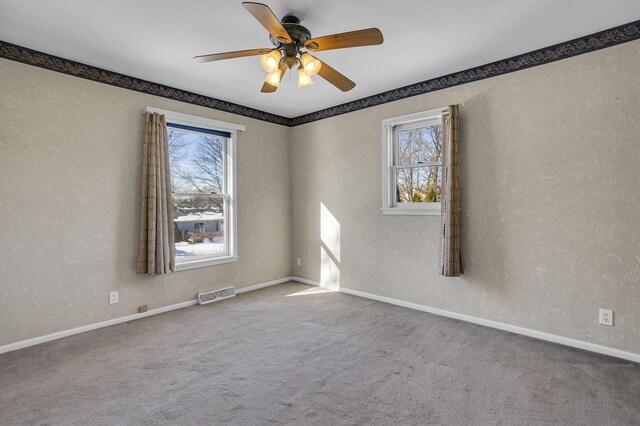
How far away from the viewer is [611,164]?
106 inches

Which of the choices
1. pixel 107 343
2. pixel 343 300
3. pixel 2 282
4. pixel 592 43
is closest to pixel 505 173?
pixel 592 43

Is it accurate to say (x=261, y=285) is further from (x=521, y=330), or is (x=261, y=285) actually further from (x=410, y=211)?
(x=521, y=330)

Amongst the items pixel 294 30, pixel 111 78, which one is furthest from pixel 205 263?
pixel 294 30

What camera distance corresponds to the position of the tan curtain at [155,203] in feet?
11.6

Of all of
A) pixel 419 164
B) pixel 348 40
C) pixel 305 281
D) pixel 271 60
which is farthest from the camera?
pixel 305 281

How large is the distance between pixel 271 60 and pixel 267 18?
0.39 meters

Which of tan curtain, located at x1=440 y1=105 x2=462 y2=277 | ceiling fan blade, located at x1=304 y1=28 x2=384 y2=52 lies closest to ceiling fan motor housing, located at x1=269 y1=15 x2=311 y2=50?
ceiling fan blade, located at x1=304 y1=28 x2=384 y2=52

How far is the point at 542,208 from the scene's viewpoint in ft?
9.91

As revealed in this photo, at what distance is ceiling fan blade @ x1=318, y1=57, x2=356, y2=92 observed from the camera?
253 centimetres

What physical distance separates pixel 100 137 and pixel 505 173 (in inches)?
157

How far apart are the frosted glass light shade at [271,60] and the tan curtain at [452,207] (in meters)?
1.95

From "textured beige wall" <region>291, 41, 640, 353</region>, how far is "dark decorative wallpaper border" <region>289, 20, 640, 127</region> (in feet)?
0.22

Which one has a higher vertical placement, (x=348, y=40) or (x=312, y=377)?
(x=348, y=40)

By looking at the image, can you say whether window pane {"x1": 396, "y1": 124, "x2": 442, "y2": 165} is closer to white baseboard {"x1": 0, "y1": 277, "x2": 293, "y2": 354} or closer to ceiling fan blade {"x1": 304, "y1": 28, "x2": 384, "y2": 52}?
ceiling fan blade {"x1": 304, "y1": 28, "x2": 384, "y2": 52}
